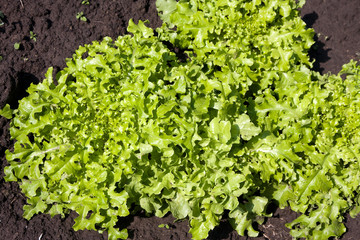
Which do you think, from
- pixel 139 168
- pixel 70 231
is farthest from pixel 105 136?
pixel 70 231

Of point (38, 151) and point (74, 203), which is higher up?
point (38, 151)

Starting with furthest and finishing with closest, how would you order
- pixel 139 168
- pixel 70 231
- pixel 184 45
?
pixel 184 45 → pixel 70 231 → pixel 139 168

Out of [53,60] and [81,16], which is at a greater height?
[81,16]

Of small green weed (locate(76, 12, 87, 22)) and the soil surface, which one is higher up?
small green weed (locate(76, 12, 87, 22))

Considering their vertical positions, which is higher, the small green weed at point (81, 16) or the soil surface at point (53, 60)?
the small green weed at point (81, 16)

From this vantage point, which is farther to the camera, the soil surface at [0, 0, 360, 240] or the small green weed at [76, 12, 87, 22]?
the small green weed at [76, 12, 87, 22]

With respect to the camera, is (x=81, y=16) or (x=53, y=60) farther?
(x=81, y=16)

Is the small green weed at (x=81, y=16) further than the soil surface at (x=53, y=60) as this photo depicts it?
Yes

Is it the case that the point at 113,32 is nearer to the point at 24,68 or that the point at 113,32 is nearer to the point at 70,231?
the point at 24,68
